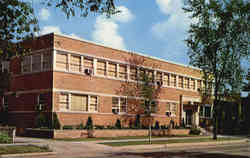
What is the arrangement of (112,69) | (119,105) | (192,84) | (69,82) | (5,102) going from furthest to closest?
(192,84), (119,105), (112,69), (5,102), (69,82)

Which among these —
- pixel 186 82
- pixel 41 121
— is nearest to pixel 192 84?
pixel 186 82

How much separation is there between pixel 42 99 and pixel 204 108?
90.9 ft

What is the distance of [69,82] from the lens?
30922 mm

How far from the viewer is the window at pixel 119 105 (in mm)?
35531

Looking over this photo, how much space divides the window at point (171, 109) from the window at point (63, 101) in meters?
16.4

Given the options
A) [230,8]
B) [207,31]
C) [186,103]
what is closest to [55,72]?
[207,31]

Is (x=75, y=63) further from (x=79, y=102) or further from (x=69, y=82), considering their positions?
(x=79, y=102)

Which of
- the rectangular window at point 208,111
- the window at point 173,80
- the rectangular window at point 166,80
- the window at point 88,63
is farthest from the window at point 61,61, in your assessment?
the rectangular window at point 208,111

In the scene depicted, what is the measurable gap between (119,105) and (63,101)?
755 cm

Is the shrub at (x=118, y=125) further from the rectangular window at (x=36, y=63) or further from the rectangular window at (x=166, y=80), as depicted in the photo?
the rectangular window at (x=166, y=80)

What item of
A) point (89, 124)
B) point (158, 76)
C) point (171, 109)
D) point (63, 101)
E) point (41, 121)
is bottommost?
point (89, 124)

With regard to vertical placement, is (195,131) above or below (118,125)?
below

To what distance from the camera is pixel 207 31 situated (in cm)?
3111

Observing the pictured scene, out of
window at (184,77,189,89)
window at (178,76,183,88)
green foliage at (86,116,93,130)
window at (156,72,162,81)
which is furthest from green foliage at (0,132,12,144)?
window at (184,77,189,89)
